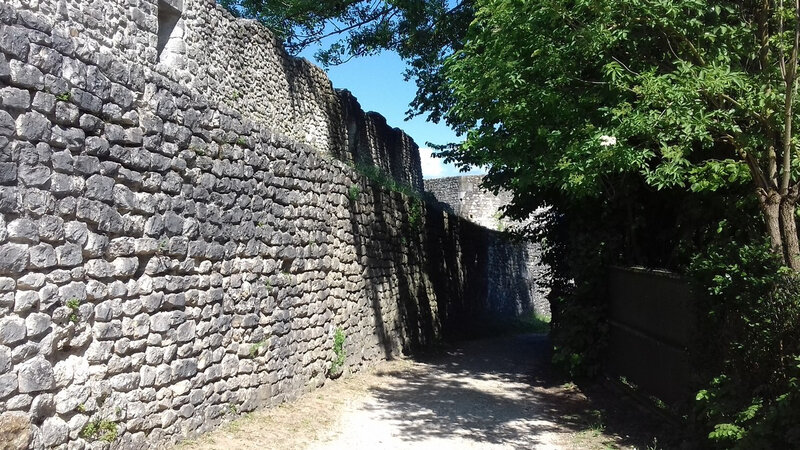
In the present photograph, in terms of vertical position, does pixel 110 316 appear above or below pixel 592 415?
above

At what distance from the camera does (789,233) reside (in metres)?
5.16

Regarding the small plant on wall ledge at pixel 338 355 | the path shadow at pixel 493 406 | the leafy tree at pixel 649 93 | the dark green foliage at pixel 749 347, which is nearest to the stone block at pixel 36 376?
the path shadow at pixel 493 406

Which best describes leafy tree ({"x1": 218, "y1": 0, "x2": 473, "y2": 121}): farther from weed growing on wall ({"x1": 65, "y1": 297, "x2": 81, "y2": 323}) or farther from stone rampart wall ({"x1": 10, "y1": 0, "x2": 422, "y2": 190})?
weed growing on wall ({"x1": 65, "y1": 297, "x2": 81, "y2": 323})

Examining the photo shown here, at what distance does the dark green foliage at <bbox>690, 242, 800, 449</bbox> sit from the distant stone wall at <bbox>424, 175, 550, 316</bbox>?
6055 mm

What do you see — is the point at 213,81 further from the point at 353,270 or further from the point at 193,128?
the point at 193,128

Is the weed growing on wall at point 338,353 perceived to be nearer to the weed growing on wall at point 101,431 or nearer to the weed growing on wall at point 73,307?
the weed growing on wall at point 101,431

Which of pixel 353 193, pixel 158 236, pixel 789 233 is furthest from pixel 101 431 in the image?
pixel 353 193

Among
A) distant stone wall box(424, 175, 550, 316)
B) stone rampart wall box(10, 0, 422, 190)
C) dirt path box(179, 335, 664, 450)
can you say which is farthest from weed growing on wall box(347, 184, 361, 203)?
distant stone wall box(424, 175, 550, 316)

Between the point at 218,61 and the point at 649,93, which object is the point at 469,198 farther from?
the point at 649,93

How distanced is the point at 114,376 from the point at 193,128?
2.15 meters

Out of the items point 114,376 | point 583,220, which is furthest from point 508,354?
point 114,376

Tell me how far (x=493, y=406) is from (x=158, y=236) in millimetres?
4781

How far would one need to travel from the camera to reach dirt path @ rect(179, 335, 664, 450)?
6199 millimetres

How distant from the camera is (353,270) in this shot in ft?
31.0
